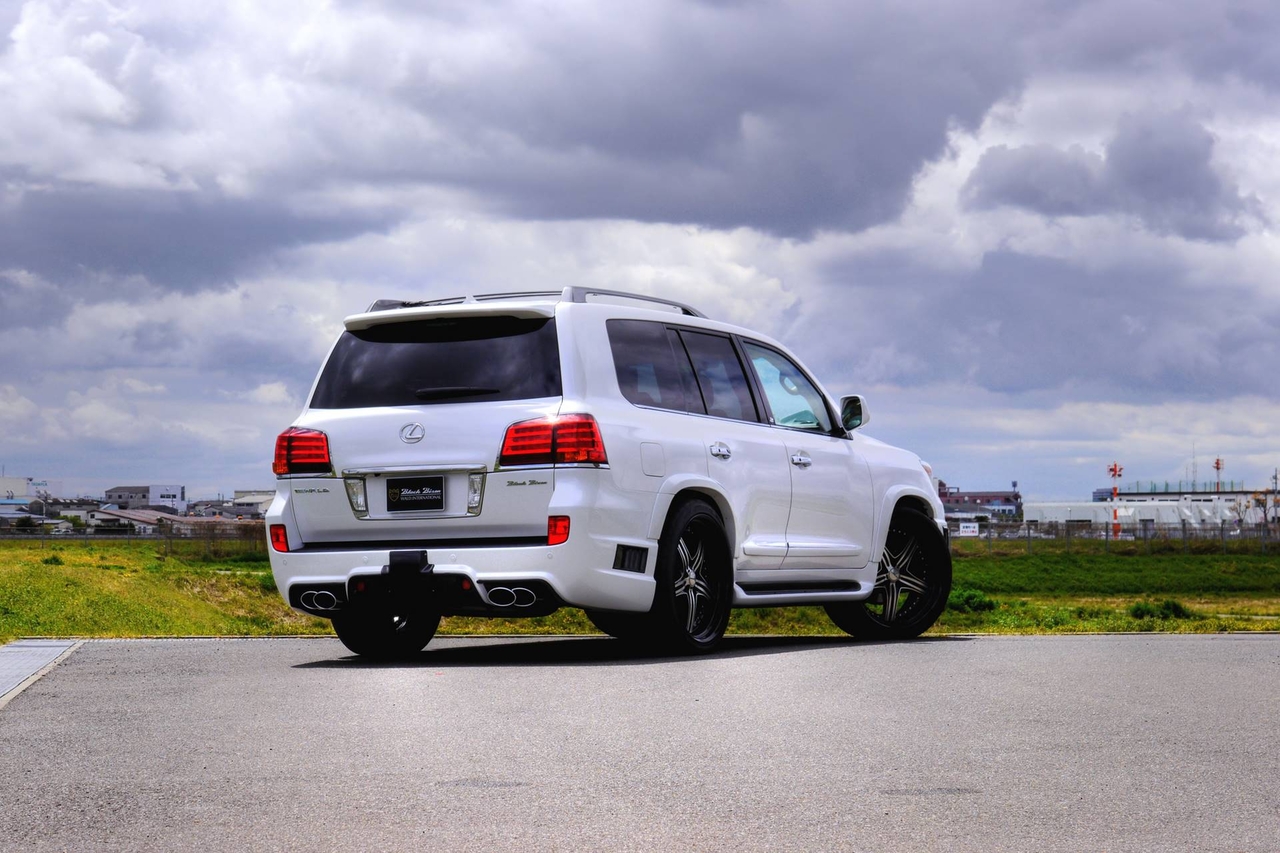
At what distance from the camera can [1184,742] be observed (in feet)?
20.2

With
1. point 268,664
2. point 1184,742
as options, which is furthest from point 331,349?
point 1184,742

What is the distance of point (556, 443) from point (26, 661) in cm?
346

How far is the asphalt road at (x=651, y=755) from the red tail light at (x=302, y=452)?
1.14 m

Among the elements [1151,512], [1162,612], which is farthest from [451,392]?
[1151,512]

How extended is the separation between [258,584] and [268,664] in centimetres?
3041

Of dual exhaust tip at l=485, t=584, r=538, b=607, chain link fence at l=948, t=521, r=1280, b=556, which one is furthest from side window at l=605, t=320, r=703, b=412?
chain link fence at l=948, t=521, r=1280, b=556

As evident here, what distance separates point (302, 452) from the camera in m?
9.36

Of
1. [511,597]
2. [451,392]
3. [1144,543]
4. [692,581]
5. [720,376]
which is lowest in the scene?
[511,597]

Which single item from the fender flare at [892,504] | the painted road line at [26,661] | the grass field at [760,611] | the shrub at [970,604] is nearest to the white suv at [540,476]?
the fender flare at [892,504]

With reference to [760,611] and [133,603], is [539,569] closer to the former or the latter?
[133,603]

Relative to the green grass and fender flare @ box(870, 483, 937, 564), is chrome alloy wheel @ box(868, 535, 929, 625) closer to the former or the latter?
fender flare @ box(870, 483, 937, 564)

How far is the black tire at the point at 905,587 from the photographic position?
11.6 metres

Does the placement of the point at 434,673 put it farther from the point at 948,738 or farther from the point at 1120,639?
the point at 1120,639

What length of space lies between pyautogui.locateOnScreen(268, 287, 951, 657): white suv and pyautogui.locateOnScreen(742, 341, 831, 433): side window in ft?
0.54
